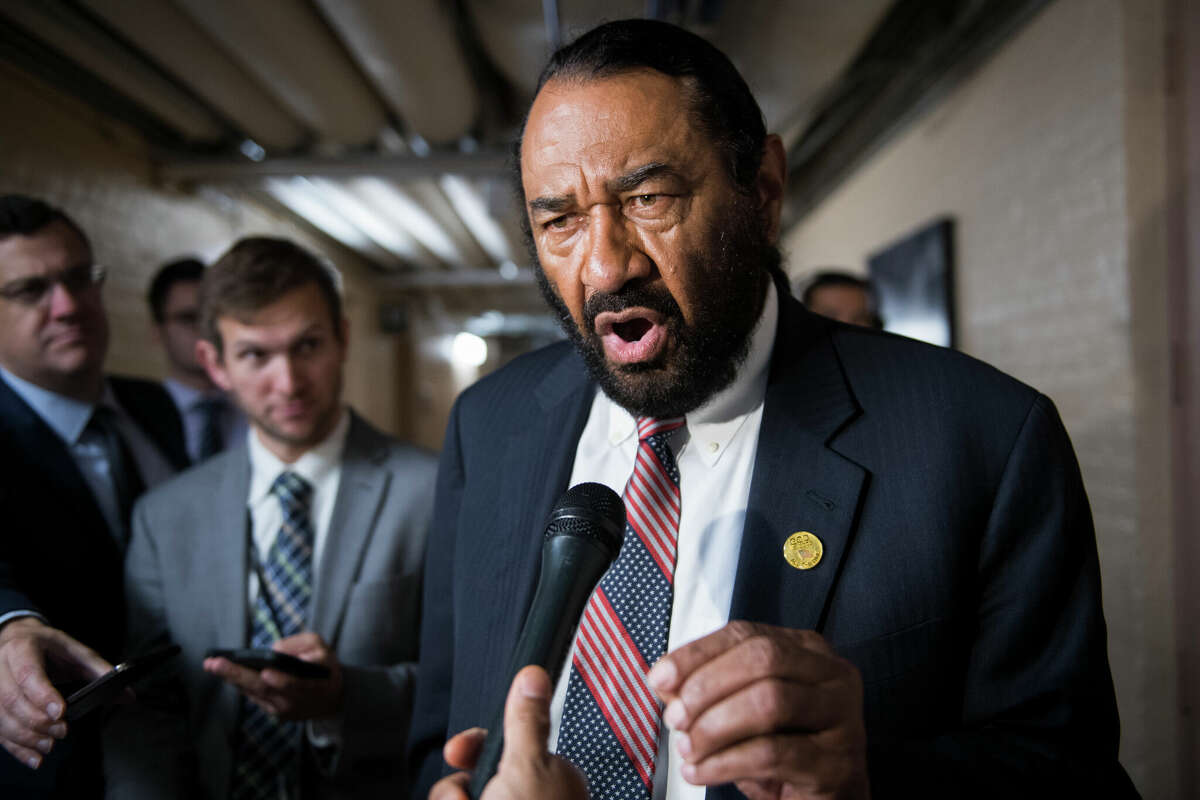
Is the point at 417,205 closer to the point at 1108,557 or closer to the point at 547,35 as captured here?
the point at 547,35

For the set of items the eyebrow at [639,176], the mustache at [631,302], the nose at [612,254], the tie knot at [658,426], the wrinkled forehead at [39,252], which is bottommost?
the tie knot at [658,426]

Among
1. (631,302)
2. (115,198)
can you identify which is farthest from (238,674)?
(115,198)

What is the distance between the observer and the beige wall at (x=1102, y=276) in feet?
8.01

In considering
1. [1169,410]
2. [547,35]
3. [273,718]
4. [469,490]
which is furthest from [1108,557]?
[547,35]

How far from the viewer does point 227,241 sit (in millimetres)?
5863

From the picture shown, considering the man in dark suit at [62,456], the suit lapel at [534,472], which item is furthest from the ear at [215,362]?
the suit lapel at [534,472]

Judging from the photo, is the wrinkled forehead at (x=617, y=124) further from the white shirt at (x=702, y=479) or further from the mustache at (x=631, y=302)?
the white shirt at (x=702, y=479)

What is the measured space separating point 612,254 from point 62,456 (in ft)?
5.53

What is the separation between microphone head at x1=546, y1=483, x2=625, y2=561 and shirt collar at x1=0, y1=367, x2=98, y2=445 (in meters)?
1.82

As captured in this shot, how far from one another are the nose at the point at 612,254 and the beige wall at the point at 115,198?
362 centimetres

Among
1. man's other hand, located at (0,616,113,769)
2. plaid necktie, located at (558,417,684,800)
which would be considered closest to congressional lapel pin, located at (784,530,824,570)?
plaid necktie, located at (558,417,684,800)

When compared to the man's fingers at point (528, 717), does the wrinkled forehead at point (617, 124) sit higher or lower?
higher

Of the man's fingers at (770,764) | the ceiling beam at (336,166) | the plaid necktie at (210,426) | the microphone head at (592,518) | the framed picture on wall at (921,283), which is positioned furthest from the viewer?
the ceiling beam at (336,166)

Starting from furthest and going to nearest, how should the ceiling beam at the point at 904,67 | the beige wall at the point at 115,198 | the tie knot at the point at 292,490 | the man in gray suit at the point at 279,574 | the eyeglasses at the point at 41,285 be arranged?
1. the beige wall at the point at 115,198
2. the ceiling beam at the point at 904,67
3. the eyeglasses at the point at 41,285
4. the tie knot at the point at 292,490
5. the man in gray suit at the point at 279,574
